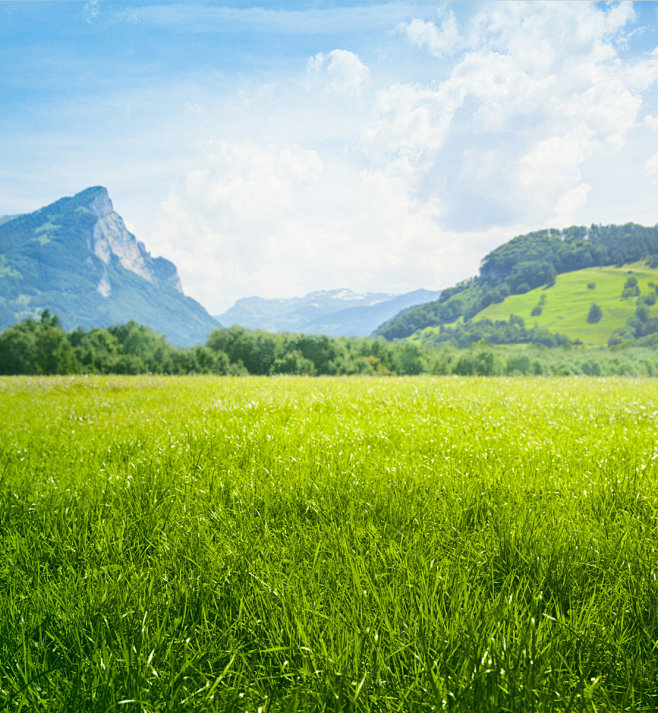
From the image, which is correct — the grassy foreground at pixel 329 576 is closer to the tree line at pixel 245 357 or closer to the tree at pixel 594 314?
the tree line at pixel 245 357

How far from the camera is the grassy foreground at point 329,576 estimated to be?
6.72 ft

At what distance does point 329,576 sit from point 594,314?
217449 millimetres

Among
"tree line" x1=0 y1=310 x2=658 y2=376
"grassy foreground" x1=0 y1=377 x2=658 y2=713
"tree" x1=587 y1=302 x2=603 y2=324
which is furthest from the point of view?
"tree" x1=587 y1=302 x2=603 y2=324

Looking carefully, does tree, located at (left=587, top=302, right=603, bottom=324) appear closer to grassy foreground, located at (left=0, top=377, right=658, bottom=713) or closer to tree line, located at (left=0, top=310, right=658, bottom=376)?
tree line, located at (left=0, top=310, right=658, bottom=376)

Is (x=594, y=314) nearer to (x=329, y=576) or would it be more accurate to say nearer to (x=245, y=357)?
(x=245, y=357)

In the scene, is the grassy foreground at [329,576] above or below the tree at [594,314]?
below

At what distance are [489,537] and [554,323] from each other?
700 ft

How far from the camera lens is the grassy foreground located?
6.72 feet

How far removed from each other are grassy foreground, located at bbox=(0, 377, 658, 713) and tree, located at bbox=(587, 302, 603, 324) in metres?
208

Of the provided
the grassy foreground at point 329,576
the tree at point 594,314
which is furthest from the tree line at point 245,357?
the tree at point 594,314

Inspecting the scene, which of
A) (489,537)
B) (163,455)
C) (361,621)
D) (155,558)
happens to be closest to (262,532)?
(155,558)

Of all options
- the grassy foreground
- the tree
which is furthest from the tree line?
the tree

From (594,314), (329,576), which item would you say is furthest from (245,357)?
(594,314)

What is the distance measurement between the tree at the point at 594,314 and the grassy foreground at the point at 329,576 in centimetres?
20753
